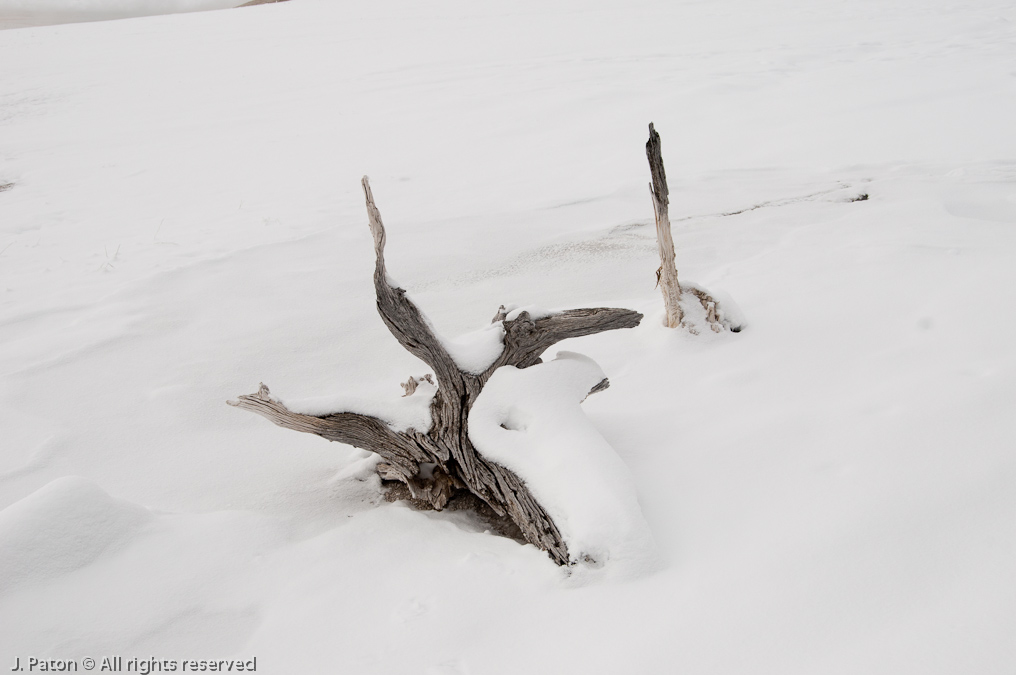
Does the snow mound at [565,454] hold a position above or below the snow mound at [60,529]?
below

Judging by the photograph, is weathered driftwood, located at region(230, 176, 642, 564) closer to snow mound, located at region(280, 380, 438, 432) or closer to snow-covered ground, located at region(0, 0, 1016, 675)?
snow mound, located at region(280, 380, 438, 432)

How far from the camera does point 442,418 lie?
8.13 ft

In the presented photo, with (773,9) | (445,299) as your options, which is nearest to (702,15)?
(773,9)

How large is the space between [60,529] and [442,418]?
1236mm

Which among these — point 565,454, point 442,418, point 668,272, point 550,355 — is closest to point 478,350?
point 442,418

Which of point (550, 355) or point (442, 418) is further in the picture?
point (550, 355)

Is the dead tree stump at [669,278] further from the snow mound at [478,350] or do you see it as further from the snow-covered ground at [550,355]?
the snow mound at [478,350]

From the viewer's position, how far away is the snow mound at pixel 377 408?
240 cm

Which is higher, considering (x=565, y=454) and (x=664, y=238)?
(x=664, y=238)

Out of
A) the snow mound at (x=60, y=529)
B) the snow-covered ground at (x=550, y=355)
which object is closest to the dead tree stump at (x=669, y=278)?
the snow-covered ground at (x=550, y=355)

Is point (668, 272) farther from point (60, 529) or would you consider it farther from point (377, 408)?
point (60, 529)

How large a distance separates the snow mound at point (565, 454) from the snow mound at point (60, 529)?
46.1 inches

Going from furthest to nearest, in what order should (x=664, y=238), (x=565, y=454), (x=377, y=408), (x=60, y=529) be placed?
1. (x=664, y=238)
2. (x=377, y=408)
3. (x=565, y=454)
4. (x=60, y=529)

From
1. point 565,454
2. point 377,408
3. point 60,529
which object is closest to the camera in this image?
point 60,529
